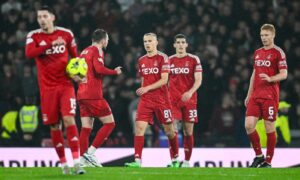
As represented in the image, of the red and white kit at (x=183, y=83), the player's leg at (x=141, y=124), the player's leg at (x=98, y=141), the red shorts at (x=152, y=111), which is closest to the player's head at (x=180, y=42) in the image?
the red and white kit at (x=183, y=83)

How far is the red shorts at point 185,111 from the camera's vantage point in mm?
14789

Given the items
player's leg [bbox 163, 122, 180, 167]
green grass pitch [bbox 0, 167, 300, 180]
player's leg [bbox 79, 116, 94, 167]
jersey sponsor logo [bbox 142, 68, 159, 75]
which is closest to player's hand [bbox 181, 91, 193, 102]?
player's leg [bbox 163, 122, 180, 167]

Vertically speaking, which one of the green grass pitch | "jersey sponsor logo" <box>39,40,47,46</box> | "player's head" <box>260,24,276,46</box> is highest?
"player's head" <box>260,24,276,46</box>

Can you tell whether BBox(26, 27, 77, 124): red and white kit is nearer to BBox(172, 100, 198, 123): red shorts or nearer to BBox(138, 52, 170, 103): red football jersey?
BBox(138, 52, 170, 103): red football jersey

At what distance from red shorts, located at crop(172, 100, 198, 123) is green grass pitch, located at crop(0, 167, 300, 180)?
197 cm

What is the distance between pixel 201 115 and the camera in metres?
19.3

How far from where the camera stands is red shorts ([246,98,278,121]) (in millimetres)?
13773

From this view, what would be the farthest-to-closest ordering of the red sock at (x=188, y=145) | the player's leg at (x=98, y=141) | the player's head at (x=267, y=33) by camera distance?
the red sock at (x=188, y=145), the player's leg at (x=98, y=141), the player's head at (x=267, y=33)

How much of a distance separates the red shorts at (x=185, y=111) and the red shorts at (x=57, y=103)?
12.9ft

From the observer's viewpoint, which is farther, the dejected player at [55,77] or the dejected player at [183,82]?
the dejected player at [183,82]

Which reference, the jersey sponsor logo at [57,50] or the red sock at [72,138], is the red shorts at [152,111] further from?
the jersey sponsor logo at [57,50]

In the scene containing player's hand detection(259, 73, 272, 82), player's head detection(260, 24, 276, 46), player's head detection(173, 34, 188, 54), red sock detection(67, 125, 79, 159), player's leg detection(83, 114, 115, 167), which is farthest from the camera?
player's head detection(173, 34, 188, 54)

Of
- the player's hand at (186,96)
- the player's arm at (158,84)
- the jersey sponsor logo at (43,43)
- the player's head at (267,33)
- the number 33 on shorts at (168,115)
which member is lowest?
the number 33 on shorts at (168,115)

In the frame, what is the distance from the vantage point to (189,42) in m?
20.9
